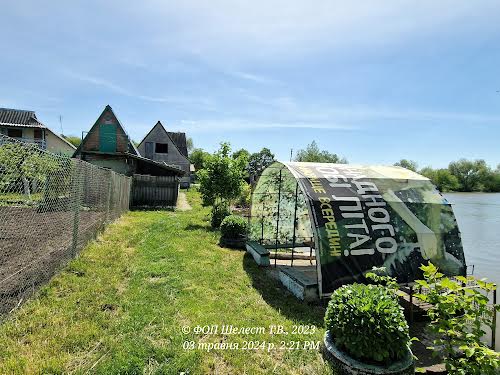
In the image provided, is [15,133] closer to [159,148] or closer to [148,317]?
[159,148]

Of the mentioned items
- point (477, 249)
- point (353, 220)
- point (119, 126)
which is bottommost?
point (477, 249)

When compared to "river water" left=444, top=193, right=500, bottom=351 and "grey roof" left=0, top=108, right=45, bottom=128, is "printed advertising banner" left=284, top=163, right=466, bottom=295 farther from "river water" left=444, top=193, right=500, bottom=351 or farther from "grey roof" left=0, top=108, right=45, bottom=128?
"grey roof" left=0, top=108, right=45, bottom=128

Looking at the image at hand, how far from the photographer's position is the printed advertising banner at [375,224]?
5691 millimetres

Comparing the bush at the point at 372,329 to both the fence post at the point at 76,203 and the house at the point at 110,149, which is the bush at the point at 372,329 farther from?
the house at the point at 110,149

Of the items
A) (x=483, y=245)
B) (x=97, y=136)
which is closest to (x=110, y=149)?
(x=97, y=136)

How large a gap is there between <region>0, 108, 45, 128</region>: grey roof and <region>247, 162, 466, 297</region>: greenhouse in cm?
2717

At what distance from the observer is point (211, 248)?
30.2ft

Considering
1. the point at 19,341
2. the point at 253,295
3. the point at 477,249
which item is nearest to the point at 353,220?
the point at 253,295

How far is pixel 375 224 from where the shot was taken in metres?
6.20

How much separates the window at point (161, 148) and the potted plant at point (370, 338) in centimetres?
3206

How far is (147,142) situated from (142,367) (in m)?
31.9

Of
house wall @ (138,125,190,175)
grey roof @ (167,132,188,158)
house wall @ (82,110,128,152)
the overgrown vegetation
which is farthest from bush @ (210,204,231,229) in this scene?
grey roof @ (167,132,188,158)

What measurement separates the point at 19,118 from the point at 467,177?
252 feet

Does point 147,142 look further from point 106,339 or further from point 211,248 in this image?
point 106,339
